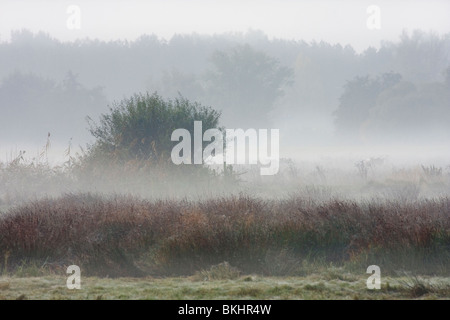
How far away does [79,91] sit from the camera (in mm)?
52312

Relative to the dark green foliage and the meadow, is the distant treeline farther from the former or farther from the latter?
the meadow

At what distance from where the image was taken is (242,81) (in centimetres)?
5100

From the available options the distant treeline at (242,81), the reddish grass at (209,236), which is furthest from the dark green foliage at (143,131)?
the distant treeline at (242,81)

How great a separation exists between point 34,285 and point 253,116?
4349 centimetres

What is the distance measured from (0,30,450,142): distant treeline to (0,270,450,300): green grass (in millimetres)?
40756

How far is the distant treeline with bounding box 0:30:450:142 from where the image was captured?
158 ft

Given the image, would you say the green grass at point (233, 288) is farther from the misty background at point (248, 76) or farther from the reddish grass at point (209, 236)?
the misty background at point (248, 76)

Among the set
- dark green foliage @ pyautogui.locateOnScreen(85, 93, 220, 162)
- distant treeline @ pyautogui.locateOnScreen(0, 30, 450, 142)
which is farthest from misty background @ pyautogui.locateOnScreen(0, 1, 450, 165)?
dark green foliage @ pyautogui.locateOnScreen(85, 93, 220, 162)

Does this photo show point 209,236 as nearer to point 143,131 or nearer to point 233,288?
point 233,288

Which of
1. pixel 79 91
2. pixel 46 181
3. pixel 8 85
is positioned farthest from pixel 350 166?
pixel 8 85

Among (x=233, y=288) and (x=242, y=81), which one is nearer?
(x=233, y=288)

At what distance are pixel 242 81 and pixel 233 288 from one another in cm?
4497

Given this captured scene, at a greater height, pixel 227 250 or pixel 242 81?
pixel 242 81

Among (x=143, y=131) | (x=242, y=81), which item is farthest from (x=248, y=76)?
(x=143, y=131)
